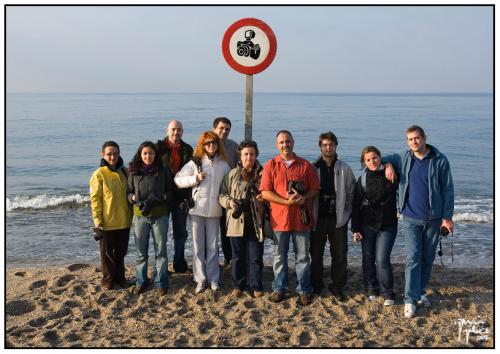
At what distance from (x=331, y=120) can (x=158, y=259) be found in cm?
3584

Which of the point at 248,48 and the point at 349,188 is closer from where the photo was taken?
the point at 349,188

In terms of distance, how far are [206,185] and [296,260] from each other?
1385 millimetres

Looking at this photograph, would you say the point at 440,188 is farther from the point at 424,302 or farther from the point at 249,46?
the point at 249,46

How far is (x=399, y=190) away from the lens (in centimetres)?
577

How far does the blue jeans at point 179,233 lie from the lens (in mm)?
6661

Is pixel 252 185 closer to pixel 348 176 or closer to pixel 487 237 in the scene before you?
pixel 348 176

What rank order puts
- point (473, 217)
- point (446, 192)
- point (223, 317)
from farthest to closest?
1. point (473, 217)
2. point (223, 317)
3. point (446, 192)

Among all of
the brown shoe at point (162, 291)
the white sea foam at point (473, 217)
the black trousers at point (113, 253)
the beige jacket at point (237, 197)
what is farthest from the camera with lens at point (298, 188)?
the white sea foam at point (473, 217)

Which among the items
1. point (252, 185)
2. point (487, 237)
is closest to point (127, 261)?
point (252, 185)

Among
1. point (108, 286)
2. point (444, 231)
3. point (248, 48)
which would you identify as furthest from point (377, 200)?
point (108, 286)

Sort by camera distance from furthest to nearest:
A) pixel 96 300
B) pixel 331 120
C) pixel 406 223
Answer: pixel 331 120, pixel 96 300, pixel 406 223

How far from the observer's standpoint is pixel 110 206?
6.25 m

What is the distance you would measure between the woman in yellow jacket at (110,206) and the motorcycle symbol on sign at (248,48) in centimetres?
192

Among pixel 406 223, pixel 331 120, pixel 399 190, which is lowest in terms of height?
pixel 406 223
